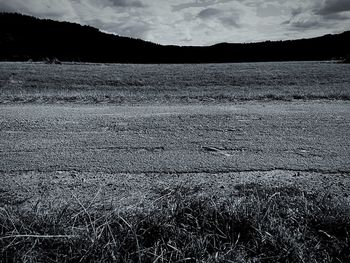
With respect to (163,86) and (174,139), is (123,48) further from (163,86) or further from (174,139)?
(174,139)

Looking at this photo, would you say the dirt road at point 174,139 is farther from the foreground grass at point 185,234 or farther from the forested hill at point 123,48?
the forested hill at point 123,48

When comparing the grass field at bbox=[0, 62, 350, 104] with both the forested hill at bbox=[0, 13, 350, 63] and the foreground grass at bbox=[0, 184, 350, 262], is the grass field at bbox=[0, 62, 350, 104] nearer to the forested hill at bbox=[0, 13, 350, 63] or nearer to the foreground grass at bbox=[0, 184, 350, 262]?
the foreground grass at bbox=[0, 184, 350, 262]

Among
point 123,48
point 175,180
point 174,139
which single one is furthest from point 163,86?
point 123,48

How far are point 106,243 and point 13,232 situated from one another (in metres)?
0.61

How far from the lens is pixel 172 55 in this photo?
27.5 m

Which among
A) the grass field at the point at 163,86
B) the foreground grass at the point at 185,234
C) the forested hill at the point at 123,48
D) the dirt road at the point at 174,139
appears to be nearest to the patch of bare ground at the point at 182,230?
the foreground grass at the point at 185,234

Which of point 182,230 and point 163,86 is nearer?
point 182,230

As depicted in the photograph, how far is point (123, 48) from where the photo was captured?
89.4 ft

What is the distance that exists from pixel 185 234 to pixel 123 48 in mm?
26572

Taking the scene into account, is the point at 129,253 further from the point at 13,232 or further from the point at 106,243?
the point at 13,232

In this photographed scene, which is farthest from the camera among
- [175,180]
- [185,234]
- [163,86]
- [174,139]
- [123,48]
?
[123,48]

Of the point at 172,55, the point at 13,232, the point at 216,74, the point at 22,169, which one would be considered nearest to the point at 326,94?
the point at 216,74

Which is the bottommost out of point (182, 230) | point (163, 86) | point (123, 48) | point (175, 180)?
point (163, 86)

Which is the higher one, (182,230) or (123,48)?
(123,48)
